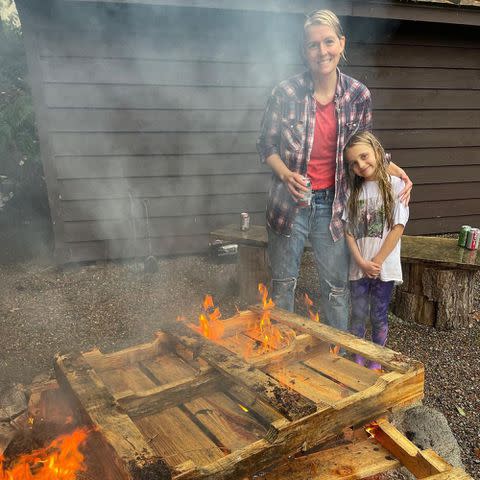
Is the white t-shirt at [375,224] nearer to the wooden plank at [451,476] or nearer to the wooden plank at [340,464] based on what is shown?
the wooden plank at [340,464]

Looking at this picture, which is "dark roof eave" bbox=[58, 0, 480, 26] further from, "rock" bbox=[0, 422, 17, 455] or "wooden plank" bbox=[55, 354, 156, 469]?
"rock" bbox=[0, 422, 17, 455]

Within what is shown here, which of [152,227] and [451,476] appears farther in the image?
[152,227]

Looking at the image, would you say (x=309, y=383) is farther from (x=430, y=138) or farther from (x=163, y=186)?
(x=430, y=138)

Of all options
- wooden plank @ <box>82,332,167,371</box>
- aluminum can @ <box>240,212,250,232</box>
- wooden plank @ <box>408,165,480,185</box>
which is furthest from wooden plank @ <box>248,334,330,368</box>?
wooden plank @ <box>408,165,480,185</box>

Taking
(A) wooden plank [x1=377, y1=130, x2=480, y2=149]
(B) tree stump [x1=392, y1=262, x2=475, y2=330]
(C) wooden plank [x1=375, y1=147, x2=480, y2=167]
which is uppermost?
(A) wooden plank [x1=377, y1=130, x2=480, y2=149]

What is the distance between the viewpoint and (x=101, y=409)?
1.77 meters

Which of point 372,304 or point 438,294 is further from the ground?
point 372,304

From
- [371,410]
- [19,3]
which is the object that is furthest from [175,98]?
[371,410]

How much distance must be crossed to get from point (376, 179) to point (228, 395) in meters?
1.67

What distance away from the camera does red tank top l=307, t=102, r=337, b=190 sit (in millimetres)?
2910

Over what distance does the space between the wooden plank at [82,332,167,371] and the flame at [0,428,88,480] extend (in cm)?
48

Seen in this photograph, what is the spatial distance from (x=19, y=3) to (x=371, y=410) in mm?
5052

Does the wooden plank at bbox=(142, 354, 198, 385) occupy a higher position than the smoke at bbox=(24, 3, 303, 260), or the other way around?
the smoke at bbox=(24, 3, 303, 260)

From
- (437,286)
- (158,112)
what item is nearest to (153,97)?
(158,112)
